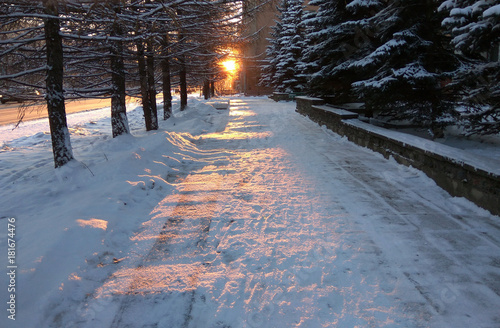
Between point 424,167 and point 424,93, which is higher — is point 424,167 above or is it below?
below

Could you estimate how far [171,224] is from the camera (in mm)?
4277

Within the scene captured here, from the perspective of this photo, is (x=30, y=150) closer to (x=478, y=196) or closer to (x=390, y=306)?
(x=390, y=306)

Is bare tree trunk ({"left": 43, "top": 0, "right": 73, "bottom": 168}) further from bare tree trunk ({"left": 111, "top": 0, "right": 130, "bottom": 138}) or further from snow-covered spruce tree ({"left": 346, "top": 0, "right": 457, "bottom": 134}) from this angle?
snow-covered spruce tree ({"left": 346, "top": 0, "right": 457, "bottom": 134})

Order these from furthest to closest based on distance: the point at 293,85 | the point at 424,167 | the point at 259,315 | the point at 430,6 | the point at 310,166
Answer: the point at 293,85
the point at 430,6
the point at 310,166
the point at 424,167
the point at 259,315

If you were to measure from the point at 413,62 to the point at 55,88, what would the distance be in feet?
26.7

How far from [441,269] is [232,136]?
876cm

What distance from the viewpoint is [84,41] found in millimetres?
8719

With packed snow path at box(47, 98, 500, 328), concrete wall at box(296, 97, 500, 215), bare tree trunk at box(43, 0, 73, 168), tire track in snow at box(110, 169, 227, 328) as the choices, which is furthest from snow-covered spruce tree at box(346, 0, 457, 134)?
bare tree trunk at box(43, 0, 73, 168)

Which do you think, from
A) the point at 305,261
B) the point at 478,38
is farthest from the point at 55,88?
the point at 478,38

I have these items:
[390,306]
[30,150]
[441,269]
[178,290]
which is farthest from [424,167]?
[30,150]

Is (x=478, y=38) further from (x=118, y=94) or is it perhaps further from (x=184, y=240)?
(x=118, y=94)

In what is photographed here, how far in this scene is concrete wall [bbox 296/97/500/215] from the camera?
4.24 meters

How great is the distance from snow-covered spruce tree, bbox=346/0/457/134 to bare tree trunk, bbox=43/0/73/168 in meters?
6.96

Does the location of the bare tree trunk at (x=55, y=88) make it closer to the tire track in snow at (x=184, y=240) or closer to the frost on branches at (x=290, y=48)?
the tire track in snow at (x=184, y=240)
